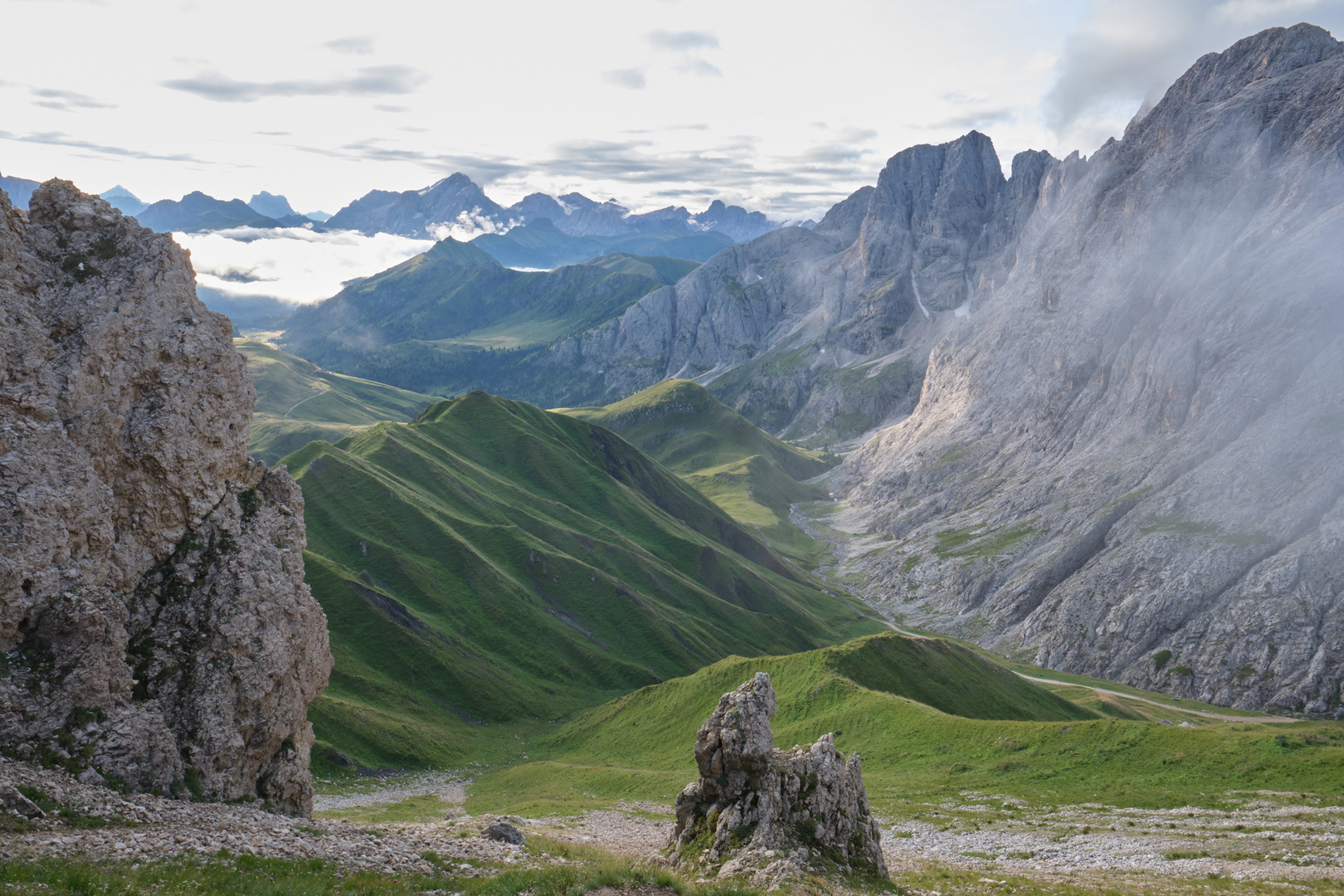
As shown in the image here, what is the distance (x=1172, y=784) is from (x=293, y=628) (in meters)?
71.8

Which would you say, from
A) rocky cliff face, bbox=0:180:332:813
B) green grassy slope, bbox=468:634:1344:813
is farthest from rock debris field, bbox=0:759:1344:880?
green grassy slope, bbox=468:634:1344:813

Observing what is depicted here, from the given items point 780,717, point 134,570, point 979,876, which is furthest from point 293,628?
point 780,717

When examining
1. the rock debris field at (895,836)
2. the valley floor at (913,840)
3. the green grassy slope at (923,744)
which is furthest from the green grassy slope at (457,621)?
the valley floor at (913,840)

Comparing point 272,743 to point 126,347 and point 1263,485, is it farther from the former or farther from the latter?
point 1263,485

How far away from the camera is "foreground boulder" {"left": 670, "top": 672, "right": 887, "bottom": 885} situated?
36375 mm

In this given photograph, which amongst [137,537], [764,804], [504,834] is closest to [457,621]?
[504,834]

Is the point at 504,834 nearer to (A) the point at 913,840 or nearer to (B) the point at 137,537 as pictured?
(B) the point at 137,537

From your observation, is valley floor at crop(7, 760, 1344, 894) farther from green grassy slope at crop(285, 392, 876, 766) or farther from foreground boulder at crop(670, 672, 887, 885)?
green grassy slope at crop(285, 392, 876, 766)

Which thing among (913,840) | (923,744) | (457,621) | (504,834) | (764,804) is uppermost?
(764,804)

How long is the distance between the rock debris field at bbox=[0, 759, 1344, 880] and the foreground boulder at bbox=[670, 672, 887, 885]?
4380mm

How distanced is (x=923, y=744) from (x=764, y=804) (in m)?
53.2

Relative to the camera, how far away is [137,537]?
36.2 m

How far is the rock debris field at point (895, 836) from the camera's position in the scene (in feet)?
89.9

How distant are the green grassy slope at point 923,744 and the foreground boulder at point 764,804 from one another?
93.5 feet
